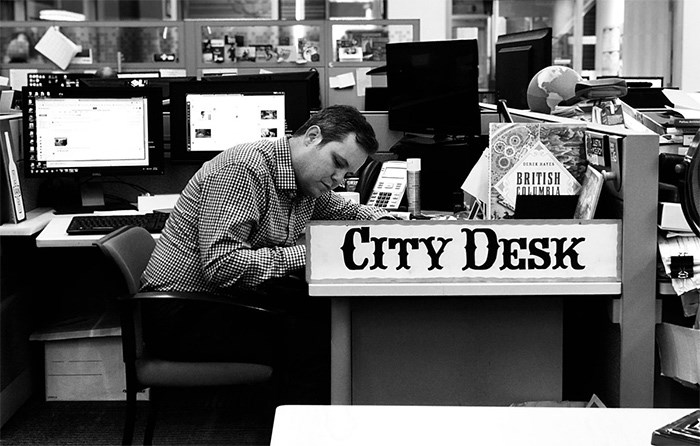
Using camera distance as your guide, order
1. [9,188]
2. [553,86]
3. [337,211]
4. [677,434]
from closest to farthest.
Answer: [677,434] → [553,86] → [337,211] → [9,188]

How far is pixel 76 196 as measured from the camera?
130 inches

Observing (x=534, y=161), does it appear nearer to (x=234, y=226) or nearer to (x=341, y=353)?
(x=341, y=353)

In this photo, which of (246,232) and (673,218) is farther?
(246,232)

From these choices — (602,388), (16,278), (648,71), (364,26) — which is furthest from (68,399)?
(648,71)

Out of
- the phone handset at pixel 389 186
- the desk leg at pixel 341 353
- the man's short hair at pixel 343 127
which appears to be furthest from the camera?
the phone handset at pixel 389 186

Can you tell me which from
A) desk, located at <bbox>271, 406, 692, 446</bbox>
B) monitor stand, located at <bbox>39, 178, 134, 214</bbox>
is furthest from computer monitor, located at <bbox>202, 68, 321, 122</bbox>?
desk, located at <bbox>271, 406, 692, 446</bbox>

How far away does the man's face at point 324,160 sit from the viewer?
2314 millimetres

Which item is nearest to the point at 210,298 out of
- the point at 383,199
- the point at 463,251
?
the point at 463,251

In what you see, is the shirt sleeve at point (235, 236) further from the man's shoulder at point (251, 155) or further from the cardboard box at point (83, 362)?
the cardboard box at point (83, 362)

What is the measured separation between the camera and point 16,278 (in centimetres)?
312

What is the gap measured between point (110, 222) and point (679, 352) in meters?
1.79

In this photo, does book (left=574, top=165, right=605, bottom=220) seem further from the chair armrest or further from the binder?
the binder

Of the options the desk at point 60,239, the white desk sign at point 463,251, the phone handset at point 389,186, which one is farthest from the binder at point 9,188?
the white desk sign at point 463,251

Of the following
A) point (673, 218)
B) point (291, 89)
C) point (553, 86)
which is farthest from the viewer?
point (291, 89)
